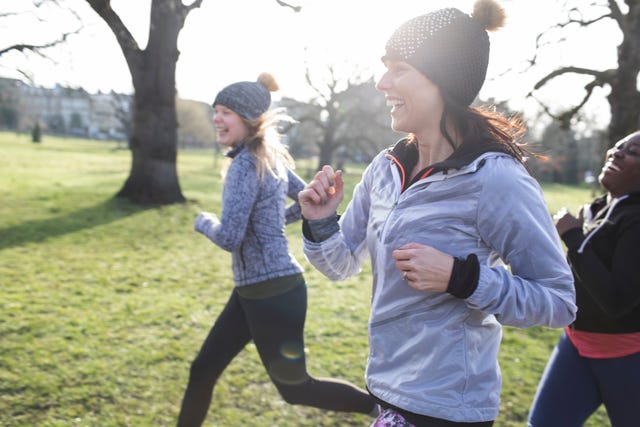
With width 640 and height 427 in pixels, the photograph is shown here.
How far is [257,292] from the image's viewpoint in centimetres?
267

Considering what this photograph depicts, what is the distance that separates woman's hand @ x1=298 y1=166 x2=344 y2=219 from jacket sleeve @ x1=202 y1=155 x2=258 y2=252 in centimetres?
Answer: 80

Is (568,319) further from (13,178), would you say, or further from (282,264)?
(13,178)

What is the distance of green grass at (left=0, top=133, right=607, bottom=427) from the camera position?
140 inches

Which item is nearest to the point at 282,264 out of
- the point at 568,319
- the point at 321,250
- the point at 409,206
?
the point at 321,250

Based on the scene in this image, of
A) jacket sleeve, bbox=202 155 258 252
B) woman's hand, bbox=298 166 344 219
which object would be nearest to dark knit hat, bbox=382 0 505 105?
woman's hand, bbox=298 166 344 219

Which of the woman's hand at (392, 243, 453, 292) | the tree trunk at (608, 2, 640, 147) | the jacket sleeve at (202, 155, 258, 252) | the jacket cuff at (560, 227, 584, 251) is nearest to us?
the woman's hand at (392, 243, 453, 292)

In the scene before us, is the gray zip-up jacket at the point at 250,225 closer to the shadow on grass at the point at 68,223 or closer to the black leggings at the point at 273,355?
the black leggings at the point at 273,355

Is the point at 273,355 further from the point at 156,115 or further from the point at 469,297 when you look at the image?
the point at 156,115

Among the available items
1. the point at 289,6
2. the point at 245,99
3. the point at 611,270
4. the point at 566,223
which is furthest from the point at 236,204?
the point at 289,6

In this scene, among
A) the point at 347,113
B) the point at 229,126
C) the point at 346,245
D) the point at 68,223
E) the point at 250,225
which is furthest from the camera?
the point at 347,113

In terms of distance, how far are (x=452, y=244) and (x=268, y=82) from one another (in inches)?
85.7

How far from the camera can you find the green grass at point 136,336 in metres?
3.56

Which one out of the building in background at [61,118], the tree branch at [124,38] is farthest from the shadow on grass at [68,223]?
the building in background at [61,118]

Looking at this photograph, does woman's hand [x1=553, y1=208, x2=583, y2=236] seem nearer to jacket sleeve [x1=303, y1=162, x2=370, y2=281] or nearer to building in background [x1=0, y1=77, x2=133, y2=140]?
jacket sleeve [x1=303, y1=162, x2=370, y2=281]
